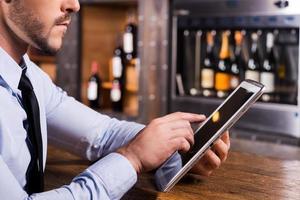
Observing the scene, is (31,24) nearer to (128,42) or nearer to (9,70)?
(9,70)

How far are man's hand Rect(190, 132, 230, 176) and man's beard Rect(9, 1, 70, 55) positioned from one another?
37 cm

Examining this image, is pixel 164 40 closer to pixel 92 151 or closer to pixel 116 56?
pixel 116 56

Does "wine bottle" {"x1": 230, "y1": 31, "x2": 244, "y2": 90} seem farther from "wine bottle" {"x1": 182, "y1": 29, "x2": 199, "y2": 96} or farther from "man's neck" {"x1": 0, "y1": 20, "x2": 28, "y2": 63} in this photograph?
"man's neck" {"x1": 0, "y1": 20, "x2": 28, "y2": 63}

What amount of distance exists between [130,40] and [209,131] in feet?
7.72

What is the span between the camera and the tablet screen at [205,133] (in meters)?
0.89

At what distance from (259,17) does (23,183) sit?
6.16ft

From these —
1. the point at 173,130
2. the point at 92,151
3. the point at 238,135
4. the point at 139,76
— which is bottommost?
the point at 238,135

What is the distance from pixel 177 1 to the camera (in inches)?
111

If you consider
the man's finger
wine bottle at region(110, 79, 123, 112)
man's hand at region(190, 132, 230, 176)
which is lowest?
wine bottle at region(110, 79, 123, 112)

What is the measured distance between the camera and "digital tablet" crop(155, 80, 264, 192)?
86cm

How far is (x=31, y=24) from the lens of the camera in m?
0.91

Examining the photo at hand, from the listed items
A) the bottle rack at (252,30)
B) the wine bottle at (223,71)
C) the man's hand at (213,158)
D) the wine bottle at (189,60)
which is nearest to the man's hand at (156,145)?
the man's hand at (213,158)

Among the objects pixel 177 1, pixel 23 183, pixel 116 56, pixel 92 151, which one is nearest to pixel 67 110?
pixel 92 151

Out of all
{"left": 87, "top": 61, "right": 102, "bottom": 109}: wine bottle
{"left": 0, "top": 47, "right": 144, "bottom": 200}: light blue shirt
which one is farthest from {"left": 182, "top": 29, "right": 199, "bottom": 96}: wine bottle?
{"left": 0, "top": 47, "right": 144, "bottom": 200}: light blue shirt
